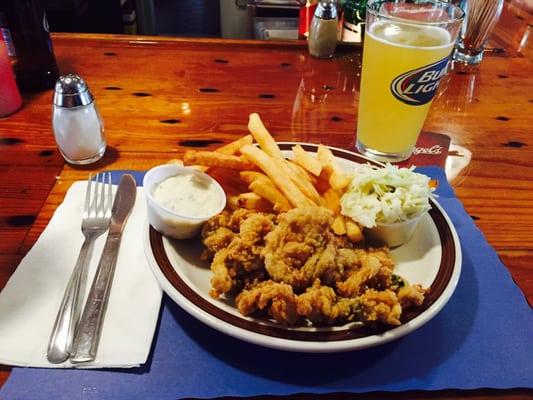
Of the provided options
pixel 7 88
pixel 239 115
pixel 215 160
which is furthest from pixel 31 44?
pixel 215 160

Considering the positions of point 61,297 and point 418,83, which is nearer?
point 61,297

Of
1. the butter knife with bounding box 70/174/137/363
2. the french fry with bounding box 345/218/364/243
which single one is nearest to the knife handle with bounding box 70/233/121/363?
the butter knife with bounding box 70/174/137/363

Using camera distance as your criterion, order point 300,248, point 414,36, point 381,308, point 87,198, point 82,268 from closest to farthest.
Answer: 1. point 381,308
2. point 300,248
3. point 82,268
4. point 87,198
5. point 414,36

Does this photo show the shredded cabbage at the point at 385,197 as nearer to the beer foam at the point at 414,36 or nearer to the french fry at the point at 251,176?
the french fry at the point at 251,176

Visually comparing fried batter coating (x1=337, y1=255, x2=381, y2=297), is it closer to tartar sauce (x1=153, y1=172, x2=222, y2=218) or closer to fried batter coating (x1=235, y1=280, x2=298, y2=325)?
fried batter coating (x1=235, y1=280, x2=298, y2=325)

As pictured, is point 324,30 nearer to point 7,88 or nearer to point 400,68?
point 400,68

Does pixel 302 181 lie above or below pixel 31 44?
below
